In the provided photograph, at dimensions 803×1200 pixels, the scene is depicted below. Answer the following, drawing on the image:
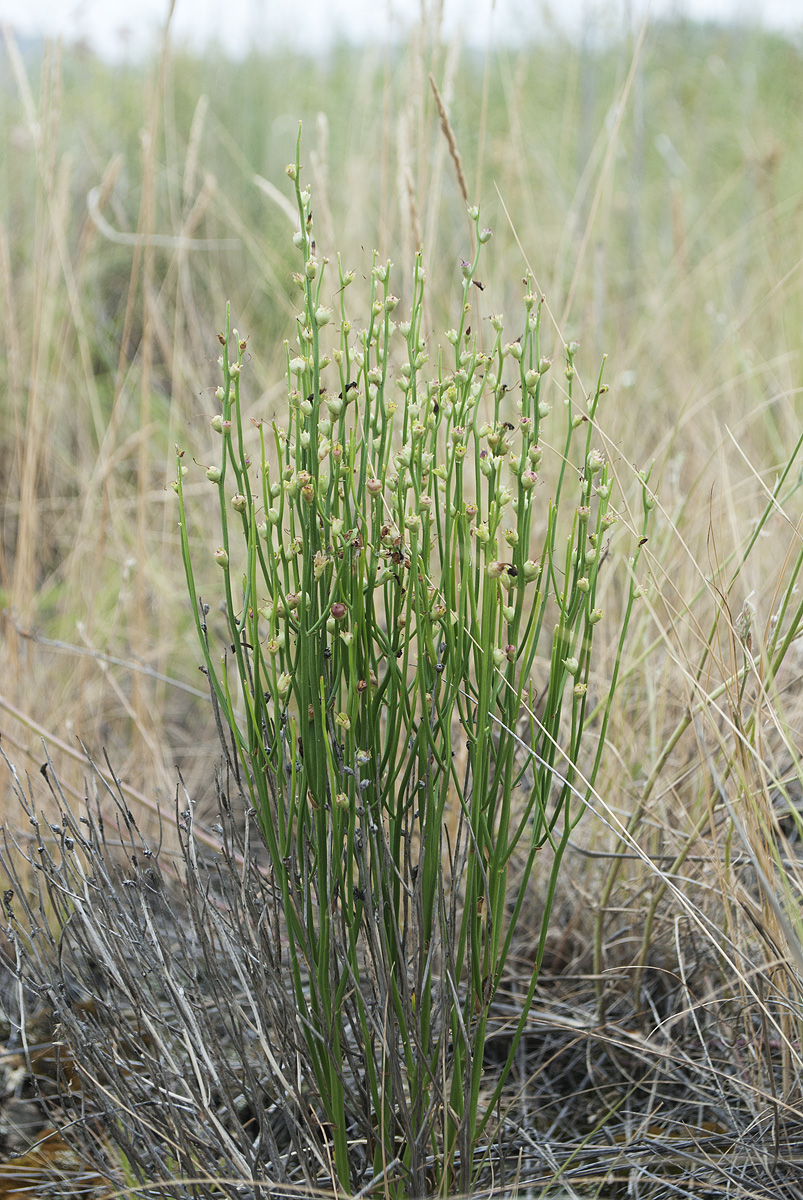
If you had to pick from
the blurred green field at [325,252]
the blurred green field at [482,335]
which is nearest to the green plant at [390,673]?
the blurred green field at [482,335]

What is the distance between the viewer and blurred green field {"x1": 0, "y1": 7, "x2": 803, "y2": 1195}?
138 cm

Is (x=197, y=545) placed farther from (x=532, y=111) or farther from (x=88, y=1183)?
(x=532, y=111)

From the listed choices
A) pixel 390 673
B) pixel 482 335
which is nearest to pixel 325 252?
pixel 482 335

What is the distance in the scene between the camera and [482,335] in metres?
1.55

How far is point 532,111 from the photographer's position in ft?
14.8

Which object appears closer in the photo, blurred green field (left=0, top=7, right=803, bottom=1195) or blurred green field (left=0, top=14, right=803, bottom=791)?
blurred green field (left=0, top=7, right=803, bottom=1195)

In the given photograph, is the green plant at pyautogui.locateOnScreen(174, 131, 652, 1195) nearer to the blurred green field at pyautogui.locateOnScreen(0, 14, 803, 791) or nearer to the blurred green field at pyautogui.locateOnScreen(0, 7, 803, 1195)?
the blurred green field at pyautogui.locateOnScreen(0, 7, 803, 1195)

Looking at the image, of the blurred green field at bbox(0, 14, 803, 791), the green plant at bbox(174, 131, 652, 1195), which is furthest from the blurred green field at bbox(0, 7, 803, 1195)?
the green plant at bbox(174, 131, 652, 1195)

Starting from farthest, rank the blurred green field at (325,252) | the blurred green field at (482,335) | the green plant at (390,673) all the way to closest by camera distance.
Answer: the blurred green field at (325,252) → the blurred green field at (482,335) → the green plant at (390,673)

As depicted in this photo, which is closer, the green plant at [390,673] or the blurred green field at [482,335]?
the green plant at [390,673]

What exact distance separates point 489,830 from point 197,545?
194cm

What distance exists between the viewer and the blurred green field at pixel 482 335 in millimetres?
1377

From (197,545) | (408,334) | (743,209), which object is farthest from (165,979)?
(743,209)

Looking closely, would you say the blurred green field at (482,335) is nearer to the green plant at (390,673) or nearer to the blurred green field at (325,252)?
the blurred green field at (325,252)
